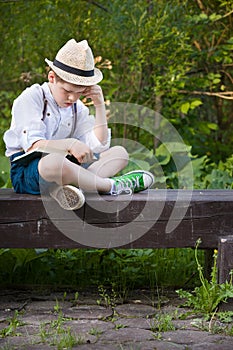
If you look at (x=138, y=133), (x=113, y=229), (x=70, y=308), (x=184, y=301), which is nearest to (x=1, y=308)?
(x=70, y=308)

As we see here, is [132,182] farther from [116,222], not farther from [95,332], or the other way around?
[95,332]

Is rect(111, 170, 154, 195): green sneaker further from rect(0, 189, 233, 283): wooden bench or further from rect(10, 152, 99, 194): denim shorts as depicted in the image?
rect(10, 152, 99, 194): denim shorts

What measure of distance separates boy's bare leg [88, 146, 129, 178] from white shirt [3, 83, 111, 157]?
47mm

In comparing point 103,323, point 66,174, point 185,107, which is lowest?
point 103,323

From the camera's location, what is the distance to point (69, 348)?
2850 millimetres

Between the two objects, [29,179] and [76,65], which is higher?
[76,65]

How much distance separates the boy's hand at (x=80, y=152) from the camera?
11.1 feet

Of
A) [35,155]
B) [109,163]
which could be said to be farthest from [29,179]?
[109,163]

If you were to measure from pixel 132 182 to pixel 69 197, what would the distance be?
0.43m

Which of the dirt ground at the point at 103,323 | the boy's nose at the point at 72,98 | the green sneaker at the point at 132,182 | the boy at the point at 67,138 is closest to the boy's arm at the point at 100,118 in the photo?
the boy at the point at 67,138

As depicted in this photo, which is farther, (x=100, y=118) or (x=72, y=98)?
(x=100, y=118)

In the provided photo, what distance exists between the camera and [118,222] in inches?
134

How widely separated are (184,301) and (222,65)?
3.33 metres

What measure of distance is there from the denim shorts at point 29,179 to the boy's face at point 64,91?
1.11 ft
